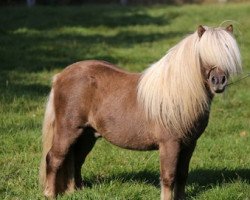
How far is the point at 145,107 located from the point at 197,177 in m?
1.50

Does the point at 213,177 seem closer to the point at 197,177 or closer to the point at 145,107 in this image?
the point at 197,177

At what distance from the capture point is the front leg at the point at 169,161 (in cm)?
472

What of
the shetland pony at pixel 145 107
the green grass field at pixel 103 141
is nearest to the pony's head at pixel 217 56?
the shetland pony at pixel 145 107

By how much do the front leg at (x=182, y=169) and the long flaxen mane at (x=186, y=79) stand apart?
269 mm

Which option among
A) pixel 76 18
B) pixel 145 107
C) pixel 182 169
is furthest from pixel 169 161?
pixel 76 18

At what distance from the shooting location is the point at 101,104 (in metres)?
5.03

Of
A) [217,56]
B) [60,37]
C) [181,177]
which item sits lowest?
[60,37]

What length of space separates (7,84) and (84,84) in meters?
5.02

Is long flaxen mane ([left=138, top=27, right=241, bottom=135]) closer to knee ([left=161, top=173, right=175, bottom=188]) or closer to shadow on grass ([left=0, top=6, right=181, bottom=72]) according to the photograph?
knee ([left=161, top=173, right=175, bottom=188])

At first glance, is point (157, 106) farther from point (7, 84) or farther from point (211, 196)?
point (7, 84)

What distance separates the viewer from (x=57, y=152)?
5125 mm

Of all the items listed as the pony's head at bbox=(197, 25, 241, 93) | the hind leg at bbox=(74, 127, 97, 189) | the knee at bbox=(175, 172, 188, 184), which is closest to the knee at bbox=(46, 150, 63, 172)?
the hind leg at bbox=(74, 127, 97, 189)

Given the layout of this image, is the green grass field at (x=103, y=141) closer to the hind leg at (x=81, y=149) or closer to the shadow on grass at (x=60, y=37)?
the shadow on grass at (x=60, y=37)

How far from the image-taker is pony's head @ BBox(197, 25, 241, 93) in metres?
4.44
